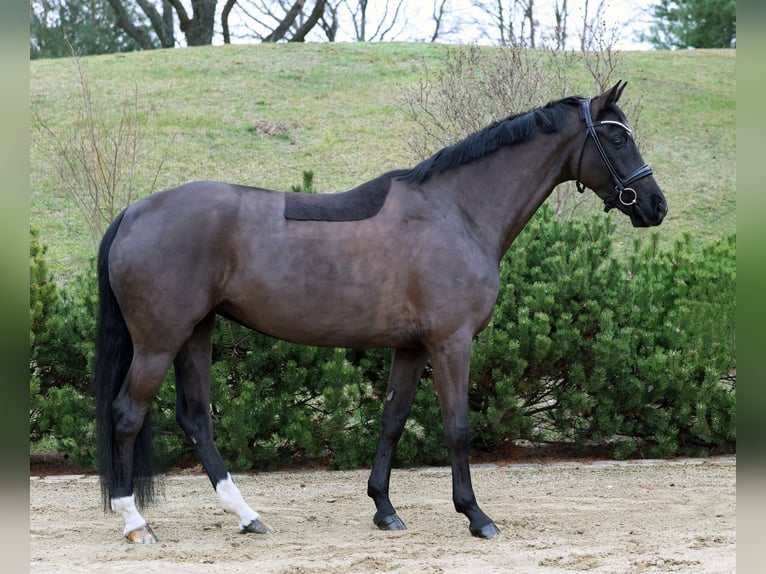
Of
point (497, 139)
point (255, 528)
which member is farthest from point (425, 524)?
point (497, 139)

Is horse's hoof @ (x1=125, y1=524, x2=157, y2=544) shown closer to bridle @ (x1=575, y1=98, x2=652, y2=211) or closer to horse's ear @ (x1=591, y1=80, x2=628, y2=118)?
bridle @ (x1=575, y1=98, x2=652, y2=211)

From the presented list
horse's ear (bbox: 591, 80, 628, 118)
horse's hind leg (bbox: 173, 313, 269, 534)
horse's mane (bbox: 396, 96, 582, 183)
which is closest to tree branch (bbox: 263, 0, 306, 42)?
horse's mane (bbox: 396, 96, 582, 183)

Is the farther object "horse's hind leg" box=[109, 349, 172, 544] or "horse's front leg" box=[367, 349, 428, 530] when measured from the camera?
"horse's front leg" box=[367, 349, 428, 530]

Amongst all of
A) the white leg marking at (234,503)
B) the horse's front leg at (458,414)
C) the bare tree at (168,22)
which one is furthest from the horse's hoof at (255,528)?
the bare tree at (168,22)

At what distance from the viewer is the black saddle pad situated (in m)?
4.64

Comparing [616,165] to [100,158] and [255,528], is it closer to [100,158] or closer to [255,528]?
[255,528]

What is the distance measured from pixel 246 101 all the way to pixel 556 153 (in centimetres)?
1782

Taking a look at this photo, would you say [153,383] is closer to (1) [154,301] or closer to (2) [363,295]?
(1) [154,301]

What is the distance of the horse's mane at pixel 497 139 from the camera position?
483 centimetres

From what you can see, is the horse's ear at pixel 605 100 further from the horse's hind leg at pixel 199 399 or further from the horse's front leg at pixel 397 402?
the horse's hind leg at pixel 199 399

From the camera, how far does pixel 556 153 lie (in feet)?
15.9

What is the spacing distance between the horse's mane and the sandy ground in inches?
80.6

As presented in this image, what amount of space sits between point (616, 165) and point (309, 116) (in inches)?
661

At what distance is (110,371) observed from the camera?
4.58 m
